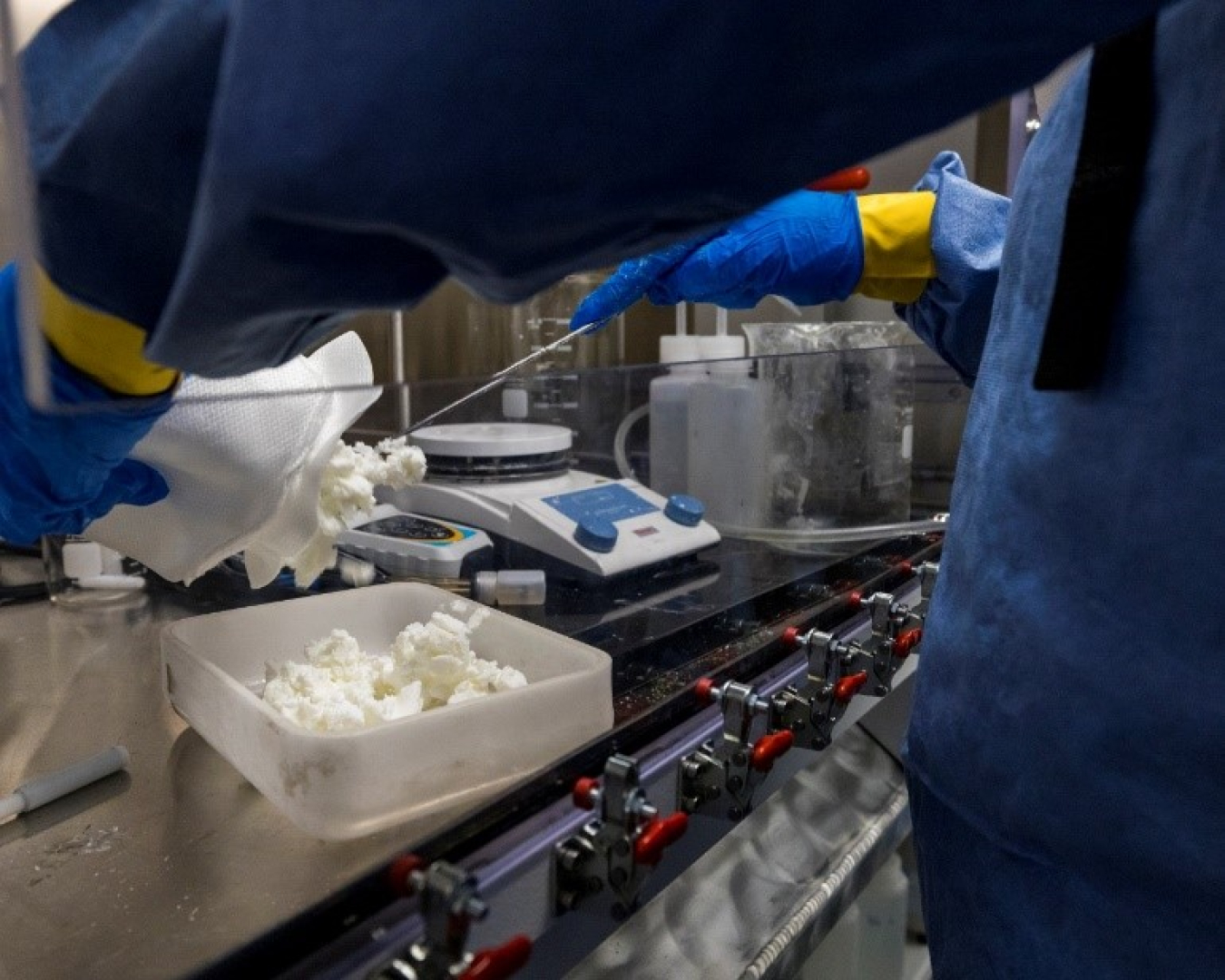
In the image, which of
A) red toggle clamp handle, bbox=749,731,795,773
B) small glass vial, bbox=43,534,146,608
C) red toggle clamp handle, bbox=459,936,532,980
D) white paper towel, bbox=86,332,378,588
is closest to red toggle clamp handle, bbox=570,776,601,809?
red toggle clamp handle, bbox=459,936,532,980

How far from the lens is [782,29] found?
1.22ft

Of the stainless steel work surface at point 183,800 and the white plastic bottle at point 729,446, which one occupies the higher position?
the white plastic bottle at point 729,446

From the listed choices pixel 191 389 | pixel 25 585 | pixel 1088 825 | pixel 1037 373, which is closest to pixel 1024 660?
pixel 1088 825

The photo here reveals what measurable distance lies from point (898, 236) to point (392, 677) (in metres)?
0.81

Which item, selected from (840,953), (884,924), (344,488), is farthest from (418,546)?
(884,924)

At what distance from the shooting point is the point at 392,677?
0.90 m

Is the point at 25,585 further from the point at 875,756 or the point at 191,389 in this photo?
the point at 875,756

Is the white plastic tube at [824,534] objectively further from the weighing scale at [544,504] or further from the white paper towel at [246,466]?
the white paper towel at [246,466]

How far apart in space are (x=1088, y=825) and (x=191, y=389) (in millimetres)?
749

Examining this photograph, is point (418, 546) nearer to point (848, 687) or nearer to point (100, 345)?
point (848, 687)

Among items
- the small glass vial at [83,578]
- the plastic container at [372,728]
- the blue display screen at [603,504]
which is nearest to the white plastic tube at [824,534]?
the blue display screen at [603,504]

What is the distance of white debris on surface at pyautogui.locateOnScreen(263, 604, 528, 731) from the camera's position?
834mm

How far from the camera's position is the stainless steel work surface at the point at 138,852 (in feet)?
2.01

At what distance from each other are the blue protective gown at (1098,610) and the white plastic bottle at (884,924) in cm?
97
